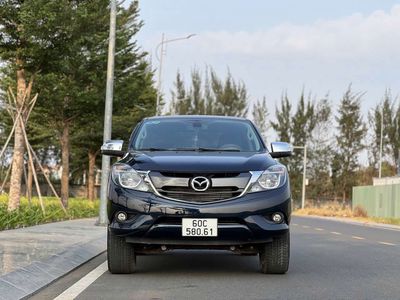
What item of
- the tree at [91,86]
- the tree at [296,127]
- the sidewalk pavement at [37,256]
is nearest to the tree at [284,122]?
the tree at [296,127]

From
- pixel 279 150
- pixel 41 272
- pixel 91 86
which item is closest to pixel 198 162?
pixel 279 150

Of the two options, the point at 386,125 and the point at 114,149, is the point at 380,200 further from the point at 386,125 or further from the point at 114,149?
the point at 114,149

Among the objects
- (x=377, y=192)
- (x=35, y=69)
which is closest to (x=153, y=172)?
(x=35, y=69)

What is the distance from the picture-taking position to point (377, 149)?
57.8m

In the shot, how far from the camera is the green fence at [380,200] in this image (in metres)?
36.4

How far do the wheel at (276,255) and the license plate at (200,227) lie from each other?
2.59 feet

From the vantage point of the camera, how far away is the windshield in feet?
28.0

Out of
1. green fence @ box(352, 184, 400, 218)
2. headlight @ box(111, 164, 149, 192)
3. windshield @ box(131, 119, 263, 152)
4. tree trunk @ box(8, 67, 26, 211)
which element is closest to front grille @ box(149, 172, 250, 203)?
headlight @ box(111, 164, 149, 192)

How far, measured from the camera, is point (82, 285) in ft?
23.4

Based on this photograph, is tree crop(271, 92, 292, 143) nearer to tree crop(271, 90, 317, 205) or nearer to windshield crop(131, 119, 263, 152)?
tree crop(271, 90, 317, 205)

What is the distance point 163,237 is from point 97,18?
52.1 ft

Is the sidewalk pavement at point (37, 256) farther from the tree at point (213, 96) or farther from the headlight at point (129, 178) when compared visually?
the tree at point (213, 96)

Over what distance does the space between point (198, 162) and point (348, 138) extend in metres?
50.1

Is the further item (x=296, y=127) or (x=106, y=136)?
(x=296, y=127)
